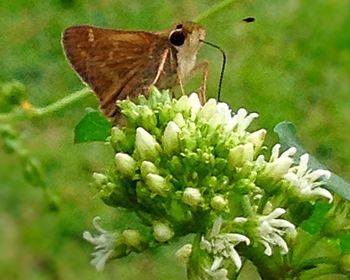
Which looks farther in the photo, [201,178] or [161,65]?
[161,65]

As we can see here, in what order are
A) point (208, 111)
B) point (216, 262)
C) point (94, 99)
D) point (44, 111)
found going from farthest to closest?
point (94, 99), point (44, 111), point (208, 111), point (216, 262)

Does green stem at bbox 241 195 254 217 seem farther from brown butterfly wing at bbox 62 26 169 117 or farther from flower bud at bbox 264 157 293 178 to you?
brown butterfly wing at bbox 62 26 169 117

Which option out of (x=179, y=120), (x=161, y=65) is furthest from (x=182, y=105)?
(x=161, y=65)

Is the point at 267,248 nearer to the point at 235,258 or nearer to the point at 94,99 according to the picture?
the point at 235,258

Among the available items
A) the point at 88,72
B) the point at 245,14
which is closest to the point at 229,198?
the point at 88,72

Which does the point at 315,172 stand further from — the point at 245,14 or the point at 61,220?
the point at 245,14

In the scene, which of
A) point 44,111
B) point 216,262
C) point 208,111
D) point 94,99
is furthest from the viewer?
point 94,99
